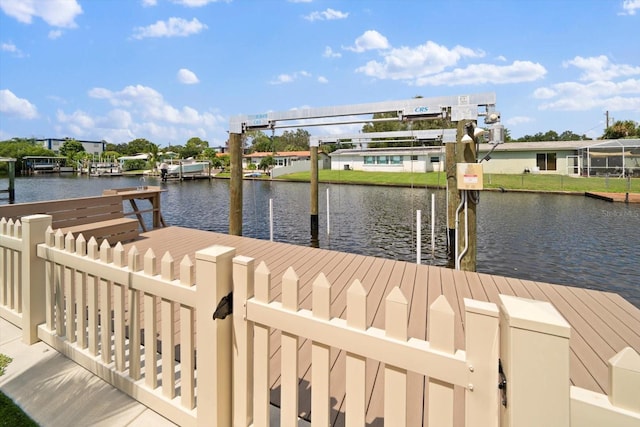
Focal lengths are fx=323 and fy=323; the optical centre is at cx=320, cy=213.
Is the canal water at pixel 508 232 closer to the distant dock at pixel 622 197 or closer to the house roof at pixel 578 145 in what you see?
the distant dock at pixel 622 197

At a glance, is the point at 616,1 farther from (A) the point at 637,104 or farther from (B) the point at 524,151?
(A) the point at 637,104

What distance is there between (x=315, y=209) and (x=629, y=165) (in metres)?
25.8

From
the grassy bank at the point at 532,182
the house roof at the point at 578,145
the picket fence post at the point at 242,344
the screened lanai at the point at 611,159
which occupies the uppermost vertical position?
the house roof at the point at 578,145

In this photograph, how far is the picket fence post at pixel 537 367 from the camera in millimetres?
779

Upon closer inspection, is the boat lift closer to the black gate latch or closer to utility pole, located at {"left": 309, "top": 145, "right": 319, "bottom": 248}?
utility pole, located at {"left": 309, "top": 145, "right": 319, "bottom": 248}

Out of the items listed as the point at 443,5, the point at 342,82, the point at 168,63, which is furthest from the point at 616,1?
the point at 168,63

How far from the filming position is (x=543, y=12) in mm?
11680

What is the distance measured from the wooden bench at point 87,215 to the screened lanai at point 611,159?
27562 mm

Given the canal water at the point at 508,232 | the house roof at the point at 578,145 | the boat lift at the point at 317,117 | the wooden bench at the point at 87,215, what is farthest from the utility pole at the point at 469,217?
the house roof at the point at 578,145

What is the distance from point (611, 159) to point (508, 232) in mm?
20828

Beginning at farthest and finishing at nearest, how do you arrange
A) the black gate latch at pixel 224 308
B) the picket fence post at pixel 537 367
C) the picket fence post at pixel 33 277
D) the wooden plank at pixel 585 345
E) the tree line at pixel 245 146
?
the tree line at pixel 245 146 → the picket fence post at pixel 33 277 → the wooden plank at pixel 585 345 → the black gate latch at pixel 224 308 → the picket fence post at pixel 537 367

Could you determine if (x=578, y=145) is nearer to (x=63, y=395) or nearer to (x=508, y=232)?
(x=508, y=232)

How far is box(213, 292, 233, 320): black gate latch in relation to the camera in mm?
1365

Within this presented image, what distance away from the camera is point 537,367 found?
2.63ft
